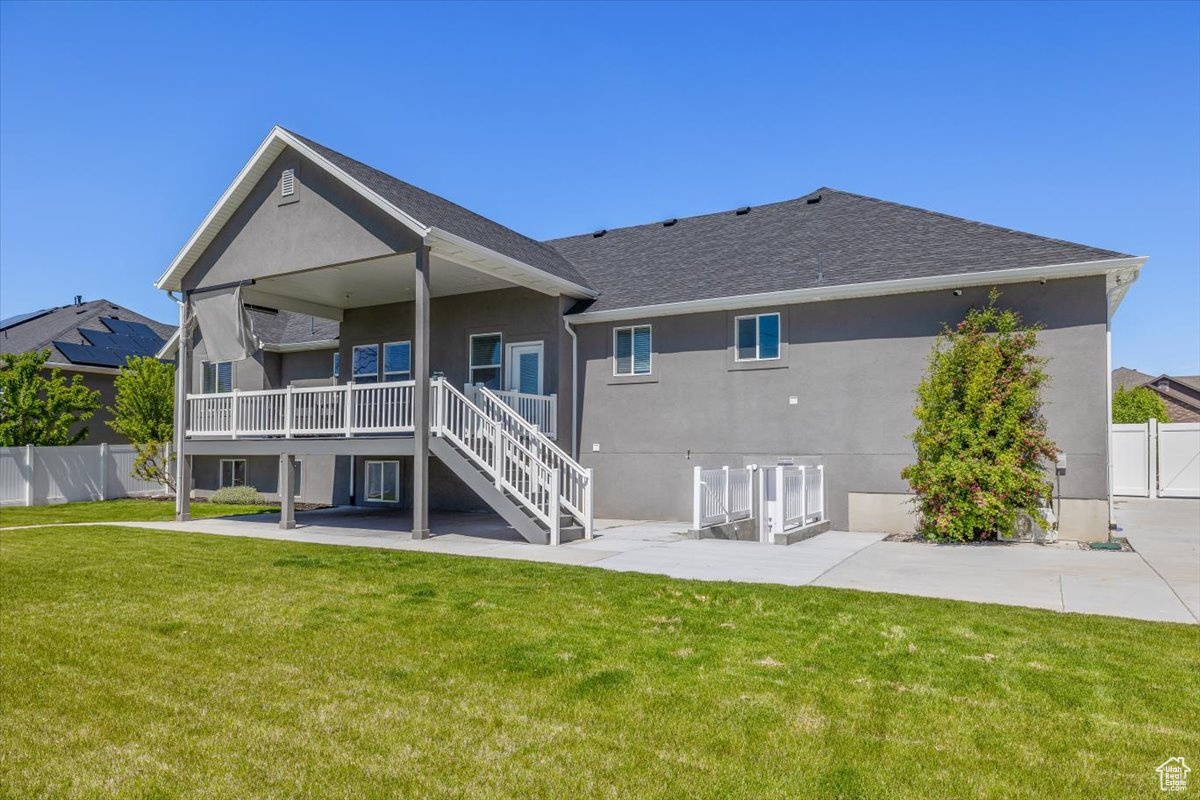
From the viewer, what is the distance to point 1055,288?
39.0ft

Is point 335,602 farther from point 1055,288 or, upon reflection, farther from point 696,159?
point 696,159

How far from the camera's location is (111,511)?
58.3 feet

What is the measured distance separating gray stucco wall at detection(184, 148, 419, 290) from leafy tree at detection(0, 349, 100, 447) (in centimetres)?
899

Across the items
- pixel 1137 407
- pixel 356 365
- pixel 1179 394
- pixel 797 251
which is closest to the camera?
pixel 797 251

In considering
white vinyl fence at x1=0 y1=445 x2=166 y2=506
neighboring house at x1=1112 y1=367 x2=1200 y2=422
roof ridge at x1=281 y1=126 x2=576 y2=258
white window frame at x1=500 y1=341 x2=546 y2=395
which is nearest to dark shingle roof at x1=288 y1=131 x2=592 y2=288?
roof ridge at x1=281 y1=126 x2=576 y2=258

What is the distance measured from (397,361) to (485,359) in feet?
8.45

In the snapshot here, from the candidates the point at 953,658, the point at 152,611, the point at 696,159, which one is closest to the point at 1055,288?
the point at 953,658

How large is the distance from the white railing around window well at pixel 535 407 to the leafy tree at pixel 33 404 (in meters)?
13.6

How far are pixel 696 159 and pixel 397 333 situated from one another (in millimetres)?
9164

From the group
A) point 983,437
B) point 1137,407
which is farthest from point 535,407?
point 1137,407

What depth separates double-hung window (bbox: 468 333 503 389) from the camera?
16391mm

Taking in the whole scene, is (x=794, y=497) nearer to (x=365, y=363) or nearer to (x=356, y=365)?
(x=365, y=363)

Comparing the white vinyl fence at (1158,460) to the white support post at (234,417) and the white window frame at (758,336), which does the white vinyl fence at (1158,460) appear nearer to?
the white window frame at (758,336)

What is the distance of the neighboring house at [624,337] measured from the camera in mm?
11977
